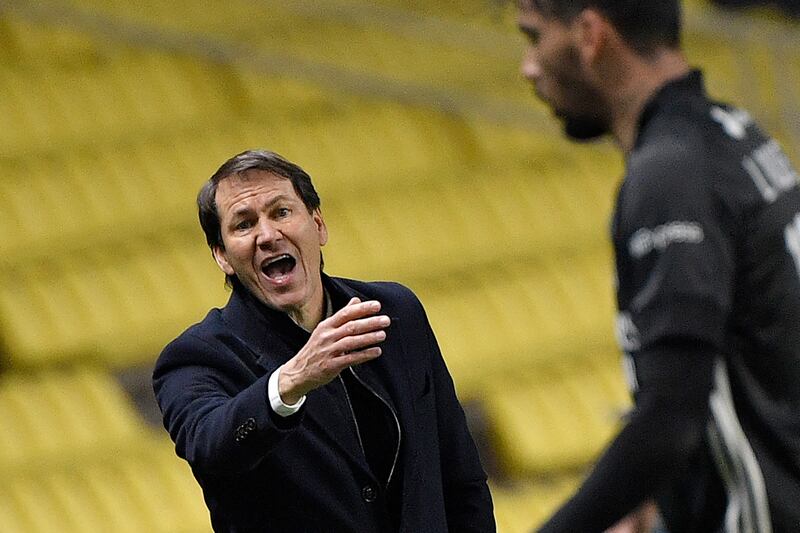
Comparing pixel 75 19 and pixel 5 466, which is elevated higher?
pixel 75 19

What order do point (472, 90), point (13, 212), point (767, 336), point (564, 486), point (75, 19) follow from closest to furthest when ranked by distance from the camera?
point (767, 336), point (564, 486), point (13, 212), point (75, 19), point (472, 90)

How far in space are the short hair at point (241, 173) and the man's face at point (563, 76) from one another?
48 cm

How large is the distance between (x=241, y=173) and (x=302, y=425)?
38 centimetres

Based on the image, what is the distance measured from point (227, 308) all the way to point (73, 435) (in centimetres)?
Answer: 442

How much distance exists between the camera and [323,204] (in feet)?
27.7

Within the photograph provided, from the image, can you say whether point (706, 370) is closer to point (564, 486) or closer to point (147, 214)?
point (564, 486)

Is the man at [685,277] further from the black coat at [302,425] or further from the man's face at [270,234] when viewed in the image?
the man's face at [270,234]

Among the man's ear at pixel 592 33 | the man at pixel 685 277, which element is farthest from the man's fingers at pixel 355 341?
the man's ear at pixel 592 33

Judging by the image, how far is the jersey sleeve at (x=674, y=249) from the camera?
244cm

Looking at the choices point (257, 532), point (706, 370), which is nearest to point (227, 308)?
point (257, 532)

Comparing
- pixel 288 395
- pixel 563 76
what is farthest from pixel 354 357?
pixel 563 76

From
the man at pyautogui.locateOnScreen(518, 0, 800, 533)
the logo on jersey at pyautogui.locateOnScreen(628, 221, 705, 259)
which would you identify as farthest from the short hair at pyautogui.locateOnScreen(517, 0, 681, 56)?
the logo on jersey at pyautogui.locateOnScreen(628, 221, 705, 259)

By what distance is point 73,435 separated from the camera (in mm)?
6922

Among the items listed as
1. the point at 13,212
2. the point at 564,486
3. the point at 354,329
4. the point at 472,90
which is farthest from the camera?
the point at 472,90
